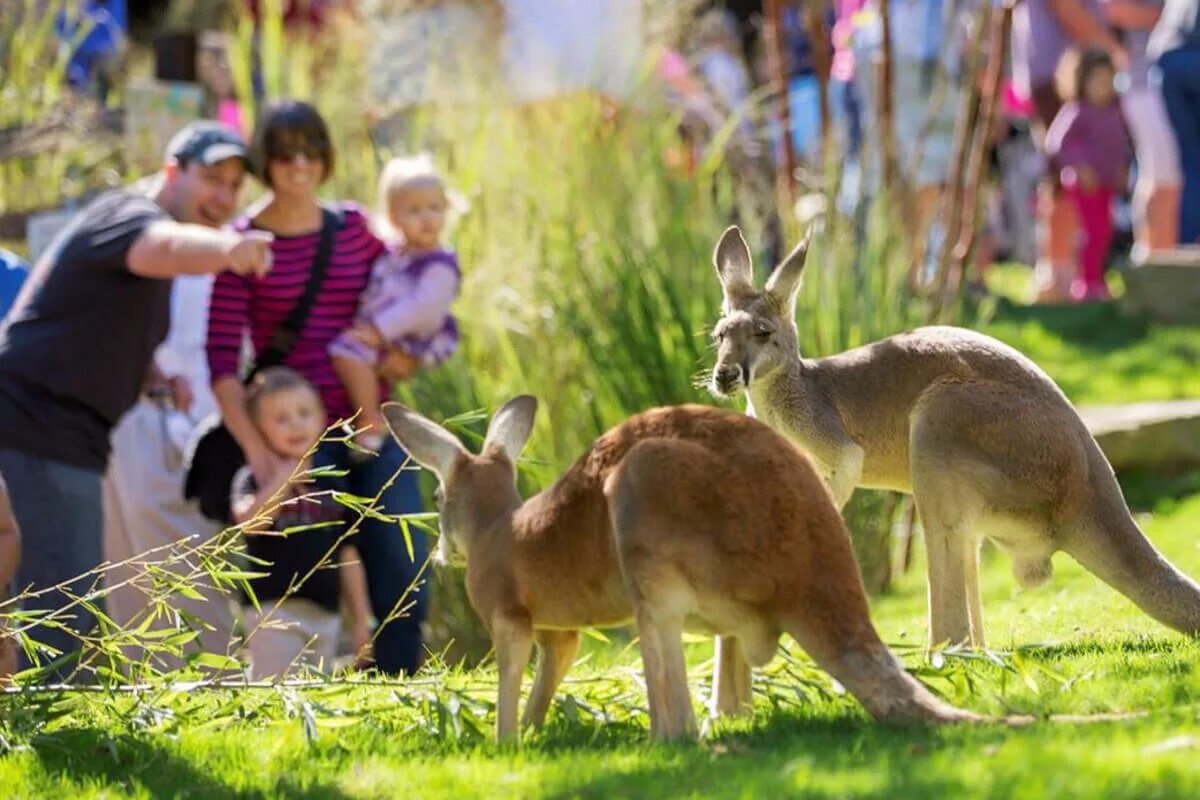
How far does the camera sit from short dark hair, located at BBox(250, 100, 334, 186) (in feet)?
26.0

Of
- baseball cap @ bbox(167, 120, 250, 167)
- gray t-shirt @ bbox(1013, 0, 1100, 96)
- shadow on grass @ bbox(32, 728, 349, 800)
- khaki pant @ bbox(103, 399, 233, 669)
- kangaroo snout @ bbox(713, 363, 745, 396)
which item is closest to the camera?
shadow on grass @ bbox(32, 728, 349, 800)

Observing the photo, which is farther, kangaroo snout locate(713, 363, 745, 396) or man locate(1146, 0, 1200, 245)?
man locate(1146, 0, 1200, 245)

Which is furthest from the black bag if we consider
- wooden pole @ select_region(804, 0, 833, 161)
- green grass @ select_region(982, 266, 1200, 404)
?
green grass @ select_region(982, 266, 1200, 404)

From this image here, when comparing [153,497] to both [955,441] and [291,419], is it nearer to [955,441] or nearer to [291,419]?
[291,419]

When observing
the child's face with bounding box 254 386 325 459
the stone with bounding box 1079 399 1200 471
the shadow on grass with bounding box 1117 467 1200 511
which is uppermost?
the child's face with bounding box 254 386 325 459

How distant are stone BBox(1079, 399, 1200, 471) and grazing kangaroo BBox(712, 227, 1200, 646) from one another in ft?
18.3

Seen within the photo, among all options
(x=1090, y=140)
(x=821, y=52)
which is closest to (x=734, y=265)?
(x=821, y=52)

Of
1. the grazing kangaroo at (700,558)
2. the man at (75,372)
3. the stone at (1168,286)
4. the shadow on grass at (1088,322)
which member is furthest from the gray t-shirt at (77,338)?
the stone at (1168,286)

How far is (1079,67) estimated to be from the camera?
45.9ft

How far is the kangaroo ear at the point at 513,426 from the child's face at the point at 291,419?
2.20 metres

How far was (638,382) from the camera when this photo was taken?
940cm

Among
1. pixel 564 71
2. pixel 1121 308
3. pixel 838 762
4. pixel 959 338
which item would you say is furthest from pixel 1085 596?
pixel 1121 308

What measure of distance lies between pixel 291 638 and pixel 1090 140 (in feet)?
26.1

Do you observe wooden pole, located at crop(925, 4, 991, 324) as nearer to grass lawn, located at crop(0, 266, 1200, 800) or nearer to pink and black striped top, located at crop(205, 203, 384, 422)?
pink and black striped top, located at crop(205, 203, 384, 422)
